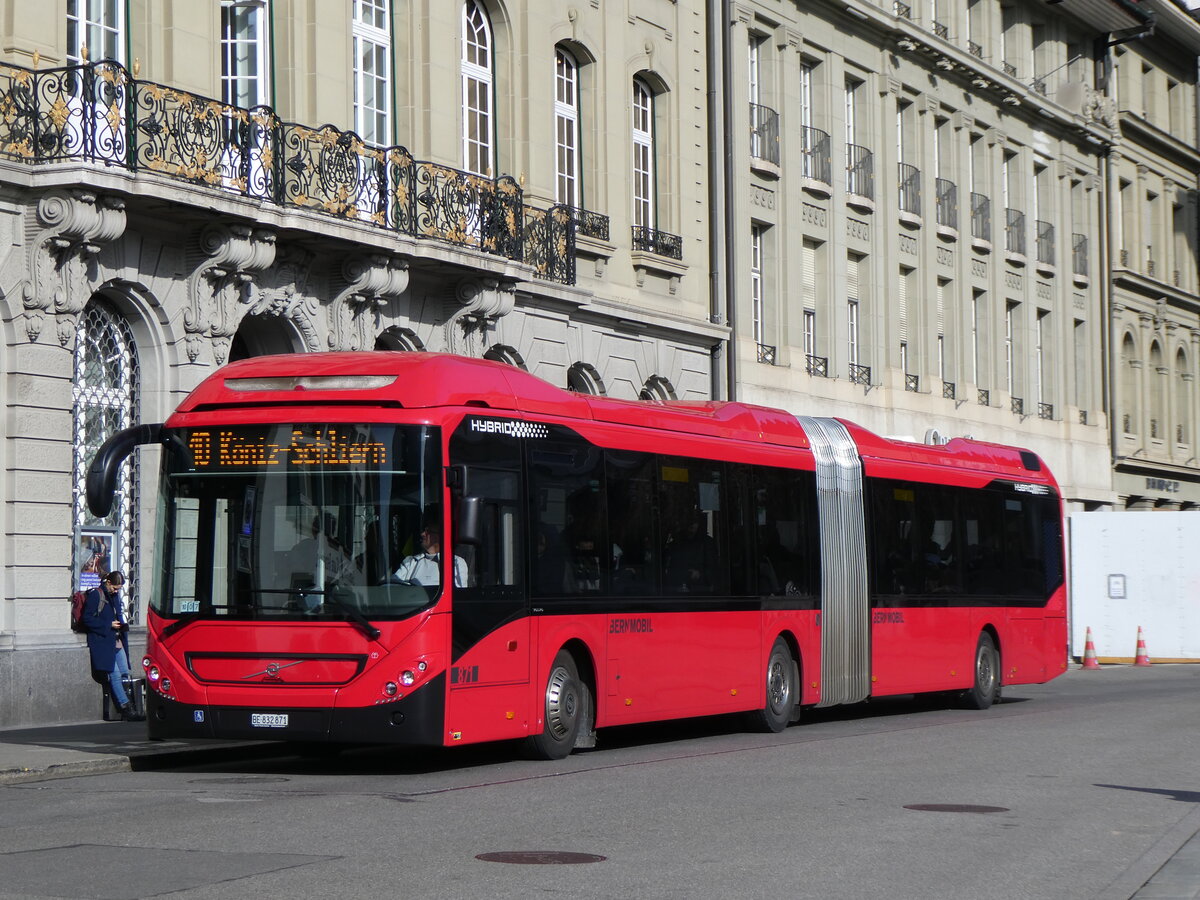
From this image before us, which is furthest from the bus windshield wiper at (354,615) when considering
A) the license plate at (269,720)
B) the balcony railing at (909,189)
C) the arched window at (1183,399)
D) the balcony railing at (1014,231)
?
the arched window at (1183,399)

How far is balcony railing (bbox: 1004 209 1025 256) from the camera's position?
45844mm

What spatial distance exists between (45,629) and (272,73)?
7.49 meters

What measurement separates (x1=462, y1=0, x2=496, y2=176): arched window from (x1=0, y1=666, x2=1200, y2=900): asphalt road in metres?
11.5

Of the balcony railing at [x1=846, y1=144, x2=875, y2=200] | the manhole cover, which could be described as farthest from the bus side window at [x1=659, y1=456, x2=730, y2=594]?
the balcony railing at [x1=846, y1=144, x2=875, y2=200]

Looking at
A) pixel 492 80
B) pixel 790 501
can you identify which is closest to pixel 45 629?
pixel 790 501

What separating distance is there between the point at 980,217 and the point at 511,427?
3027 centimetres

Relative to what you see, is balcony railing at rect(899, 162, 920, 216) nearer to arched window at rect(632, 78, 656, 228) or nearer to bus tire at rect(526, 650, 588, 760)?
arched window at rect(632, 78, 656, 228)

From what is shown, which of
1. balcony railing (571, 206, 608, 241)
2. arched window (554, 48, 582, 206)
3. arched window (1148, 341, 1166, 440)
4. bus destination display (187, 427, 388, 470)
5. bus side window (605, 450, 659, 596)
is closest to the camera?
bus destination display (187, 427, 388, 470)

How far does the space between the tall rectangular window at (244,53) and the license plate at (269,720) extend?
1076cm

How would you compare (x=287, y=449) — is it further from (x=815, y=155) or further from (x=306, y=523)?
(x=815, y=155)

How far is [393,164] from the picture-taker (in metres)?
24.2

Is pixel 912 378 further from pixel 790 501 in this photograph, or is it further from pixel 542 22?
pixel 790 501

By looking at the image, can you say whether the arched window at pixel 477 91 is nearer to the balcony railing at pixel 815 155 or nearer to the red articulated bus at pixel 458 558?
the red articulated bus at pixel 458 558

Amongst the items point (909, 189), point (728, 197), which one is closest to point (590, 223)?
point (728, 197)
